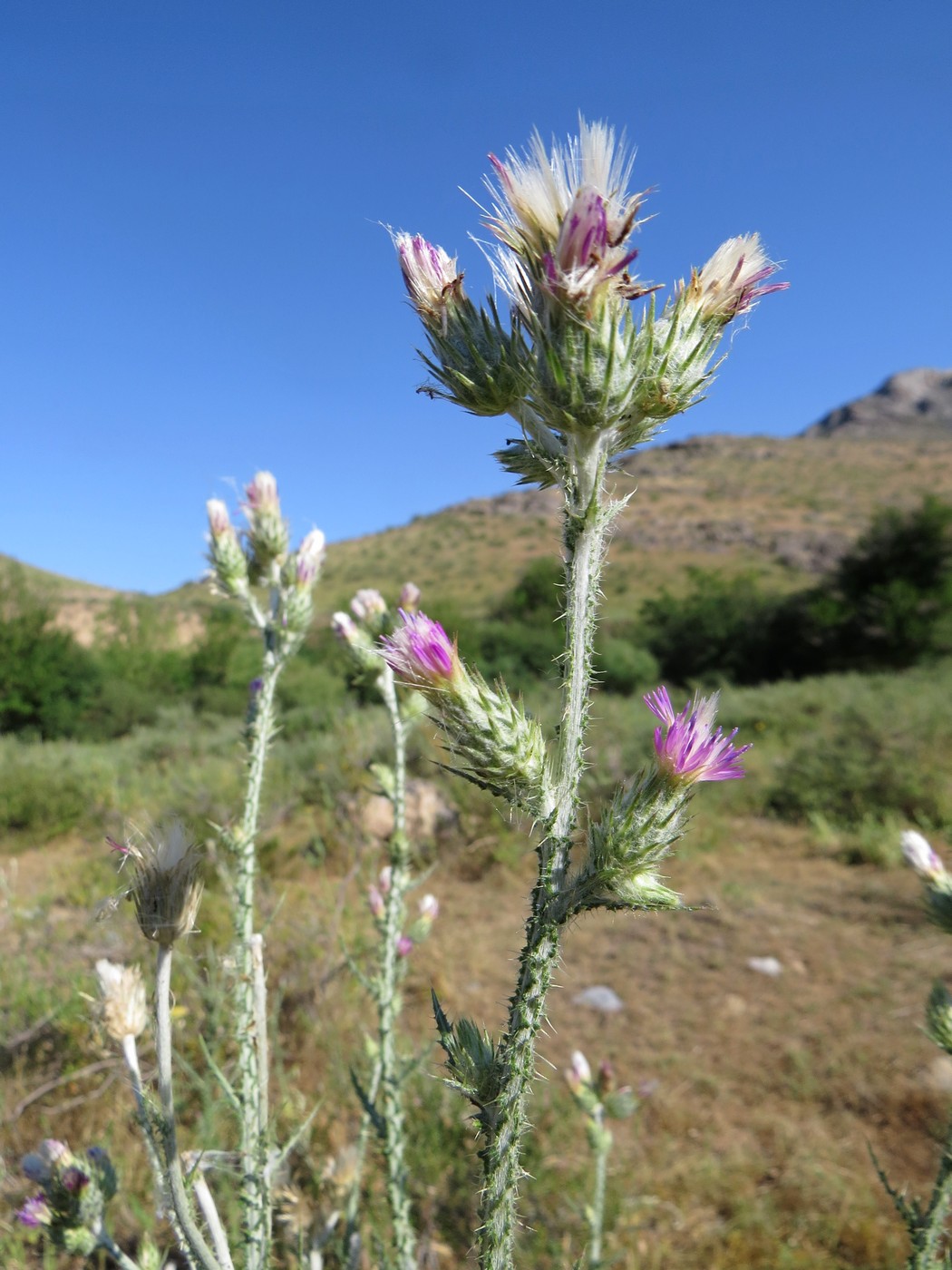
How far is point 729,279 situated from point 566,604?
24.0 inches

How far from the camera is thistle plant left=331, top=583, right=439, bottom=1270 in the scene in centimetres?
184

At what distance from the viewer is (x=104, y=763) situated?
1075 centimetres

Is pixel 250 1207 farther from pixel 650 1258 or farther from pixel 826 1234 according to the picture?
pixel 826 1234

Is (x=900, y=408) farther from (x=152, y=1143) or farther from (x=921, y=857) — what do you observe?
(x=152, y=1143)

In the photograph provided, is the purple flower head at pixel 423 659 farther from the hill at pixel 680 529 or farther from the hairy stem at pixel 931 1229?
the hill at pixel 680 529

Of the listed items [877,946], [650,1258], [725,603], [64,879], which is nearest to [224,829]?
[650,1258]

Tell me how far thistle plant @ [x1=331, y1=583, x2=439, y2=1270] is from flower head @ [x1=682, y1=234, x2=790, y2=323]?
0.90 metres

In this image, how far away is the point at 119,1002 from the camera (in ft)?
4.62

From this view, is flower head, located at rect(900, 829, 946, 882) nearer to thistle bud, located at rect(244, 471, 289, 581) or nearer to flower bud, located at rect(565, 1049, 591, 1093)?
flower bud, located at rect(565, 1049, 591, 1093)

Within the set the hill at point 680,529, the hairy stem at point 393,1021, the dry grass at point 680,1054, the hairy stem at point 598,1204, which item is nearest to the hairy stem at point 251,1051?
the hairy stem at point 393,1021

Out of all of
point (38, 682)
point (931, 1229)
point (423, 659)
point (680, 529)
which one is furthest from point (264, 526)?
point (680, 529)

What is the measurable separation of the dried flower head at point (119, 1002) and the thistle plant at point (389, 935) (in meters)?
0.51

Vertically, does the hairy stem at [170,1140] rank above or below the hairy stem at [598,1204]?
above

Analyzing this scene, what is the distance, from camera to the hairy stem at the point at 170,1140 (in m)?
1.05
